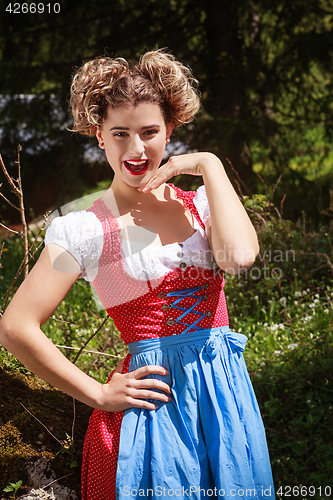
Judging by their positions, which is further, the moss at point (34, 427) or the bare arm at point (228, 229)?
the moss at point (34, 427)

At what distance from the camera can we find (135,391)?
138cm

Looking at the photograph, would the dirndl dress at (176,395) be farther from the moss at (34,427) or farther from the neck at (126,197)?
the moss at (34,427)

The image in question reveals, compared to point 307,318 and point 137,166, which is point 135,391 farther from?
point 307,318

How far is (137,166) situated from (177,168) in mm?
148

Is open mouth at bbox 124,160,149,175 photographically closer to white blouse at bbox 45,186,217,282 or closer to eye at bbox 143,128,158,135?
eye at bbox 143,128,158,135

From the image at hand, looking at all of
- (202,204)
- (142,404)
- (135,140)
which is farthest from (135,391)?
(135,140)

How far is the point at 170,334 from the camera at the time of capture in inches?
57.5

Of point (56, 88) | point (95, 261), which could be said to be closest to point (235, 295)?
point (95, 261)

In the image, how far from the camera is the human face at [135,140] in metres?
1.46

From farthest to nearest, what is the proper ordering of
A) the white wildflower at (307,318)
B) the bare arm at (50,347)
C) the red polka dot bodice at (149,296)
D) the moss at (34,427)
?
1. the white wildflower at (307,318)
2. the moss at (34,427)
3. the red polka dot bodice at (149,296)
4. the bare arm at (50,347)

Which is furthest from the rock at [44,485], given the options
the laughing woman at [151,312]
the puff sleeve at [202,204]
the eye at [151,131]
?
the eye at [151,131]

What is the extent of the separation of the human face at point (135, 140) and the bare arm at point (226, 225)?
0.07 m

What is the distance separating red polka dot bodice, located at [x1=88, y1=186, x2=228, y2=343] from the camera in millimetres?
1436

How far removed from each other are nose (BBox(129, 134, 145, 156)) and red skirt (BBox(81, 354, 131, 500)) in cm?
75
